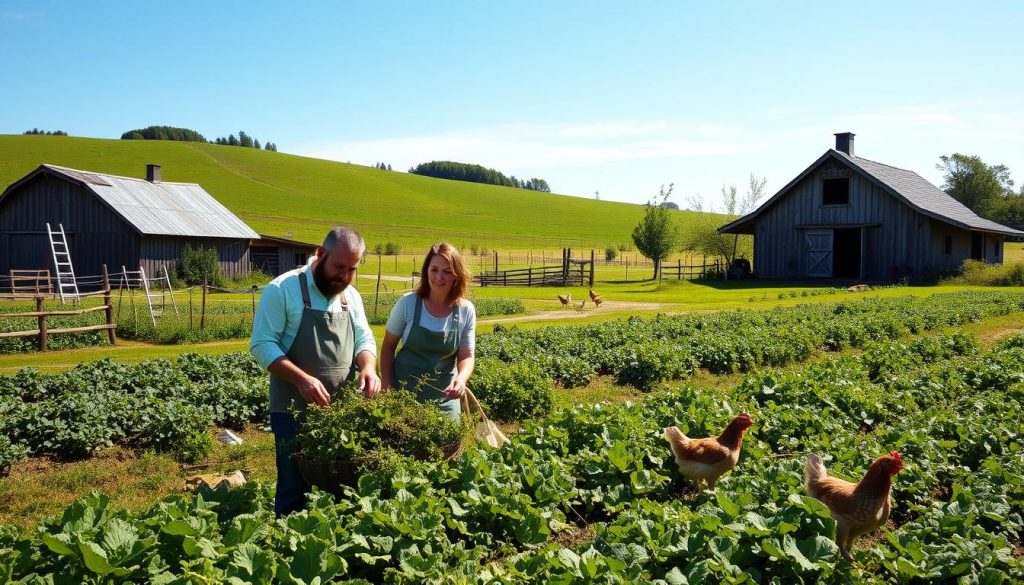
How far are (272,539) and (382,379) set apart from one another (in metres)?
1.49

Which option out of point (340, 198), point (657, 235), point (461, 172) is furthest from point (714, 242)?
point (461, 172)

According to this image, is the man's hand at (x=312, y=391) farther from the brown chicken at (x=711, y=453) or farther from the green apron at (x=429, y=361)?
the brown chicken at (x=711, y=453)

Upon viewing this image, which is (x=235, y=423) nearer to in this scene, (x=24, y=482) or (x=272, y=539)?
(x=24, y=482)

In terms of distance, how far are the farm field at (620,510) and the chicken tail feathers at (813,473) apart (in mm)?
139

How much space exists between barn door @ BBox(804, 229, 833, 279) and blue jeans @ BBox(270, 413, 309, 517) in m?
35.1

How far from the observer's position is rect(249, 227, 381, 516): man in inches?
176

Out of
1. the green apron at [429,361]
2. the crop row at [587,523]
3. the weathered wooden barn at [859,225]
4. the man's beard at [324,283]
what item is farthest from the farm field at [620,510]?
the weathered wooden barn at [859,225]

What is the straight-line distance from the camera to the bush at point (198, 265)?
35062 millimetres

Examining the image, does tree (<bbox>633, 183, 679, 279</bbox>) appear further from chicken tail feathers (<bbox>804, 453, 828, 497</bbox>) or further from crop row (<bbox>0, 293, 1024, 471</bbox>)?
chicken tail feathers (<bbox>804, 453, 828, 497</bbox>)

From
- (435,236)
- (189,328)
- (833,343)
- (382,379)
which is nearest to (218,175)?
(435,236)

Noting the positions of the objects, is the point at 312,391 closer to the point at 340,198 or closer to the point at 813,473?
the point at 813,473

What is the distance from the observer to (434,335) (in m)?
5.20

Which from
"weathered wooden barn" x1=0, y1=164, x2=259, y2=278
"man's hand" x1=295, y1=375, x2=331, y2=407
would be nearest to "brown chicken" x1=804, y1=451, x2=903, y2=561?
"man's hand" x1=295, y1=375, x2=331, y2=407

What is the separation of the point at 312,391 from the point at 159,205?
121 ft
